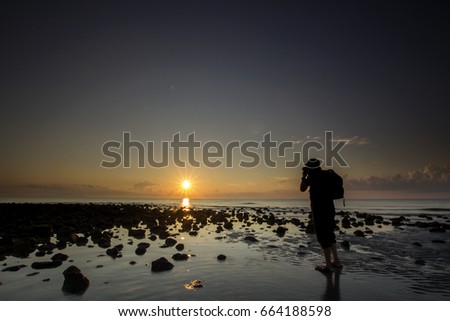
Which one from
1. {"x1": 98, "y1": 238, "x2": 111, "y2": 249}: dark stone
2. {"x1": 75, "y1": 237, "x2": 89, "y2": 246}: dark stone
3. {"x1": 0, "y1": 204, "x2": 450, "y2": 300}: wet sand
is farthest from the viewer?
{"x1": 75, "y1": 237, "x2": 89, "y2": 246}: dark stone

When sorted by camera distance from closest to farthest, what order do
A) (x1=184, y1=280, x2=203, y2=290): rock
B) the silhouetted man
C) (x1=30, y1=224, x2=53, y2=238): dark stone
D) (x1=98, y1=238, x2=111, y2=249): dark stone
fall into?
(x1=184, y1=280, x2=203, y2=290): rock < the silhouetted man < (x1=98, y1=238, x2=111, y2=249): dark stone < (x1=30, y1=224, x2=53, y2=238): dark stone

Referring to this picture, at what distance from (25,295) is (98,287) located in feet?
4.35

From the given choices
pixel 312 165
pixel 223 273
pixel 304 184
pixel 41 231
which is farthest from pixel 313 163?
pixel 41 231

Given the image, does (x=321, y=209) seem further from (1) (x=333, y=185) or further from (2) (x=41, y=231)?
(2) (x=41, y=231)

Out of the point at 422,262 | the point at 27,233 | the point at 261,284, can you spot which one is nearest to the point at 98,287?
the point at 261,284

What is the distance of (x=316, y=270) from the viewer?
25.9 feet

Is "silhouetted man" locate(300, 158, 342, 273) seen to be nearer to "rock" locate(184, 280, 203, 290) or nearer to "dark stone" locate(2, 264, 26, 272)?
"rock" locate(184, 280, 203, 290)

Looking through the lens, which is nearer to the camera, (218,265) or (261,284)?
(261,284)

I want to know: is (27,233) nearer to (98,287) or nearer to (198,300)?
(98,287)

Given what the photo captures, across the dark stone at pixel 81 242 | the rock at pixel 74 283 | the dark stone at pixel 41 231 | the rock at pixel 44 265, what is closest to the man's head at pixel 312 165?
the rock at pixel 74 283

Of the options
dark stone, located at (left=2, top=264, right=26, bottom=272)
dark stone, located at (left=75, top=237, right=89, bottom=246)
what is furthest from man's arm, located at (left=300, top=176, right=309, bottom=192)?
dark stone, located at (left=75, top=237, right=89, bottom=246)

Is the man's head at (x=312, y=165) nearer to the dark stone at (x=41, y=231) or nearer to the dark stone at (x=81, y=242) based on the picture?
the dark stone at (x=81, y=242)

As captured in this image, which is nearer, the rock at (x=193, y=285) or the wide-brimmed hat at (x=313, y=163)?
the rock at (x=193, y=285)
